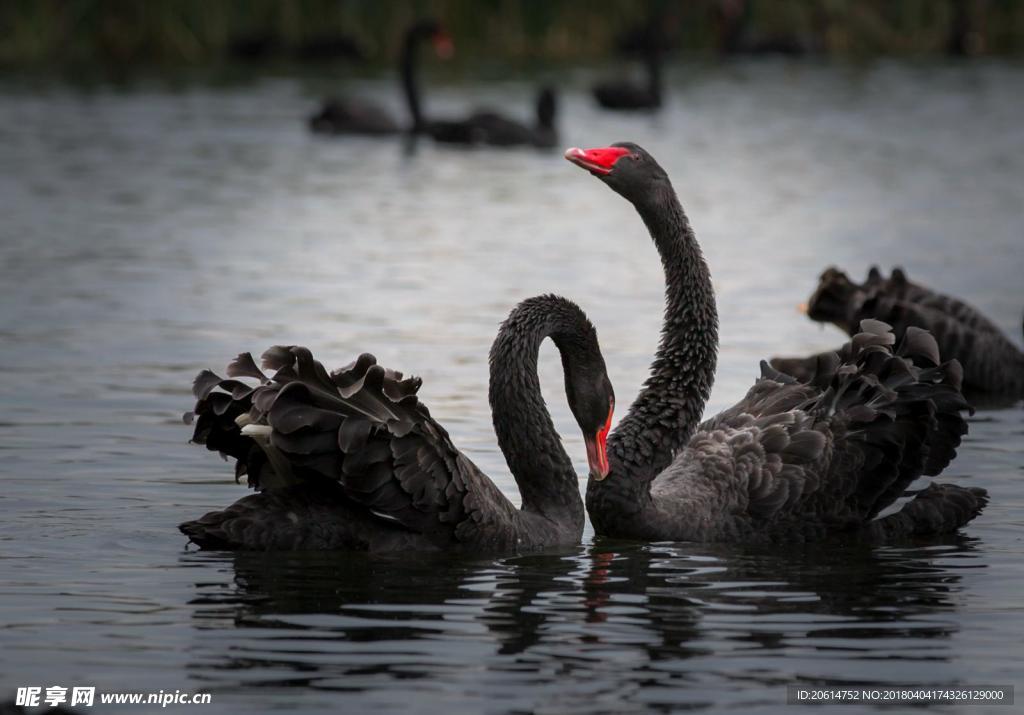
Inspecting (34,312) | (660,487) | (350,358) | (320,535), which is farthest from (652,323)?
(320,535)

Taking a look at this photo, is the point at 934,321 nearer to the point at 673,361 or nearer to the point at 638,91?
the point at 673,361

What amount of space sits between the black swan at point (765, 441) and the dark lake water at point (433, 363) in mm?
146

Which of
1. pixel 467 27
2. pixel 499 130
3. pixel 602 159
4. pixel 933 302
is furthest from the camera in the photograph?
pixel 467 27

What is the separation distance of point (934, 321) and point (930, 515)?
3147mm

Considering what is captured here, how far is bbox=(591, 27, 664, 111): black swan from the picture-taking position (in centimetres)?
2734

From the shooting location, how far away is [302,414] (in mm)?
6418

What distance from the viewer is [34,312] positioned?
484 inches

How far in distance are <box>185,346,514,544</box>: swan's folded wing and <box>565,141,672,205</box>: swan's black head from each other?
113cm

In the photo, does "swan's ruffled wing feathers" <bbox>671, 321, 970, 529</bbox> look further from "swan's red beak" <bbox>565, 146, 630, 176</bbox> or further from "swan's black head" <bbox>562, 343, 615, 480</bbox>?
"swan's red beak" <bbox>565, 146, 630, 176</bbox>

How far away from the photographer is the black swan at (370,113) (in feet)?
79.3

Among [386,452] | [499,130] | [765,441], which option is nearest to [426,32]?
[499,130]

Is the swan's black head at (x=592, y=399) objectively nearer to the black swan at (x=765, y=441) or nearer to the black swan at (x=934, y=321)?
the black swan at (x=765, y=441)

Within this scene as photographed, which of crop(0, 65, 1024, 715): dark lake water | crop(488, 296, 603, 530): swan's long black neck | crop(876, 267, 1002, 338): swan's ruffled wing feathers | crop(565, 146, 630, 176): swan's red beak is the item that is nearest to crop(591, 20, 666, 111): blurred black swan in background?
crop(0, 65, 1024, 715): dark lake water

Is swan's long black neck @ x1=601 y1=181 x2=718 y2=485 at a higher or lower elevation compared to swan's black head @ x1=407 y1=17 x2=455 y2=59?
lower
